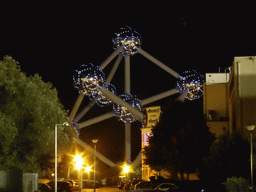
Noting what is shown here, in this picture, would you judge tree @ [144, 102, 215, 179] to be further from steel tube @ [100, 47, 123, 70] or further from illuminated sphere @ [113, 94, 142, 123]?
steel tube @ [100, 47, 123, 70]

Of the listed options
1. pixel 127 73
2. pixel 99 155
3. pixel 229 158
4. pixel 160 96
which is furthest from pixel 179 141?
pixel 99 155

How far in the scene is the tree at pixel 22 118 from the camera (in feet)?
95.6

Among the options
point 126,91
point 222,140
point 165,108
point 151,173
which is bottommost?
point 151,173

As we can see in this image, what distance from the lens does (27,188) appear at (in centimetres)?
2870

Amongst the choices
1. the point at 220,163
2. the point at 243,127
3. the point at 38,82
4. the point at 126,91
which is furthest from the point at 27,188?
the point at 126,91

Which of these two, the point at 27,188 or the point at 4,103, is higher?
the point at 4,103

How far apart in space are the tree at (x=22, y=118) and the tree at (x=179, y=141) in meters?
19.6

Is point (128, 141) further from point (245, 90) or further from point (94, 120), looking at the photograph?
point (245, 90)

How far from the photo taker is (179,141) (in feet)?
157

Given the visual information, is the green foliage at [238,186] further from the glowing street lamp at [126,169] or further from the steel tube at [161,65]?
the steel tube at [161,65]

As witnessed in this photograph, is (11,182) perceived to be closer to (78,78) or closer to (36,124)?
(36,124)

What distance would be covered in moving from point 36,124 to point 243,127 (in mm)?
22115

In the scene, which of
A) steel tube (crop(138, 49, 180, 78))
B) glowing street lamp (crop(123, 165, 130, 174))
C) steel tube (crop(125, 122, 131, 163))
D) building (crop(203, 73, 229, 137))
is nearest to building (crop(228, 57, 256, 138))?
building (crop(203, 73, 229, 137))

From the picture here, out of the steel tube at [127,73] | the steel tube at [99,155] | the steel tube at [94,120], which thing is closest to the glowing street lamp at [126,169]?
the steel tube at [127,73]
